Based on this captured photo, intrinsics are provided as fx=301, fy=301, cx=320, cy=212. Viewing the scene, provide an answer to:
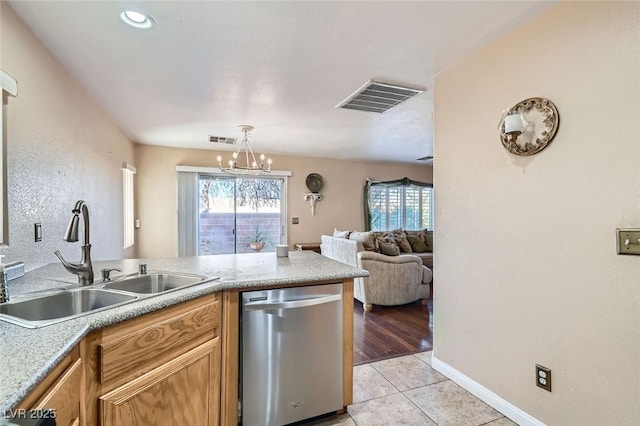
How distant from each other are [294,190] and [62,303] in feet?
14.9

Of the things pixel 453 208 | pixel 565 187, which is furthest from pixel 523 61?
pixel 453 208

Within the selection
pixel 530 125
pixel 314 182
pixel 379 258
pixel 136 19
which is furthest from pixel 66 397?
pixel 314 182

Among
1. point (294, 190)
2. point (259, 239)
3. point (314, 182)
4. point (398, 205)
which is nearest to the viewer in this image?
point (259, 239)

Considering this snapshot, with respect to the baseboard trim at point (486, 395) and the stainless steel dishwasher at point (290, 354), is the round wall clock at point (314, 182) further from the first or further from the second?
the stainless steel dishwasher at point (290, 354)

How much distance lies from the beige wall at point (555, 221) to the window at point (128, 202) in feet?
13.0

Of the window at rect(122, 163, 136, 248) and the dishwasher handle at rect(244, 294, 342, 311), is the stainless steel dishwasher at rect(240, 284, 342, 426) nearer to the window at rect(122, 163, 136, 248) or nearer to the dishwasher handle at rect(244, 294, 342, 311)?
the dishwasher handle at rect(244, 294, 342, 311)

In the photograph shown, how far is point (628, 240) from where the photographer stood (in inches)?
51.3

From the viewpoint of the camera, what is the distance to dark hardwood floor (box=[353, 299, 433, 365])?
2.69 meters

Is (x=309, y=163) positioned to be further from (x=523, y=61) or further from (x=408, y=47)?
(x=523, y=61)

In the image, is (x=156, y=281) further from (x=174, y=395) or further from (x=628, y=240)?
(x=628, y=240)

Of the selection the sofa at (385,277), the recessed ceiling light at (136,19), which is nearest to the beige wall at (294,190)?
the sofa at (385,277)

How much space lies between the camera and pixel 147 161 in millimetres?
4824

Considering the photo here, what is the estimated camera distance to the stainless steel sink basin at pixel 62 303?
1.18 m

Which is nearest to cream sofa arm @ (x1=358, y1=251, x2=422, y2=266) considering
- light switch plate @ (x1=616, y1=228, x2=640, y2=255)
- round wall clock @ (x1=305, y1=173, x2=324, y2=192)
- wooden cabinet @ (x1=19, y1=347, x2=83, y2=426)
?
round wall clock @ (x1=305, y1=173, x2=324, y2=192)
